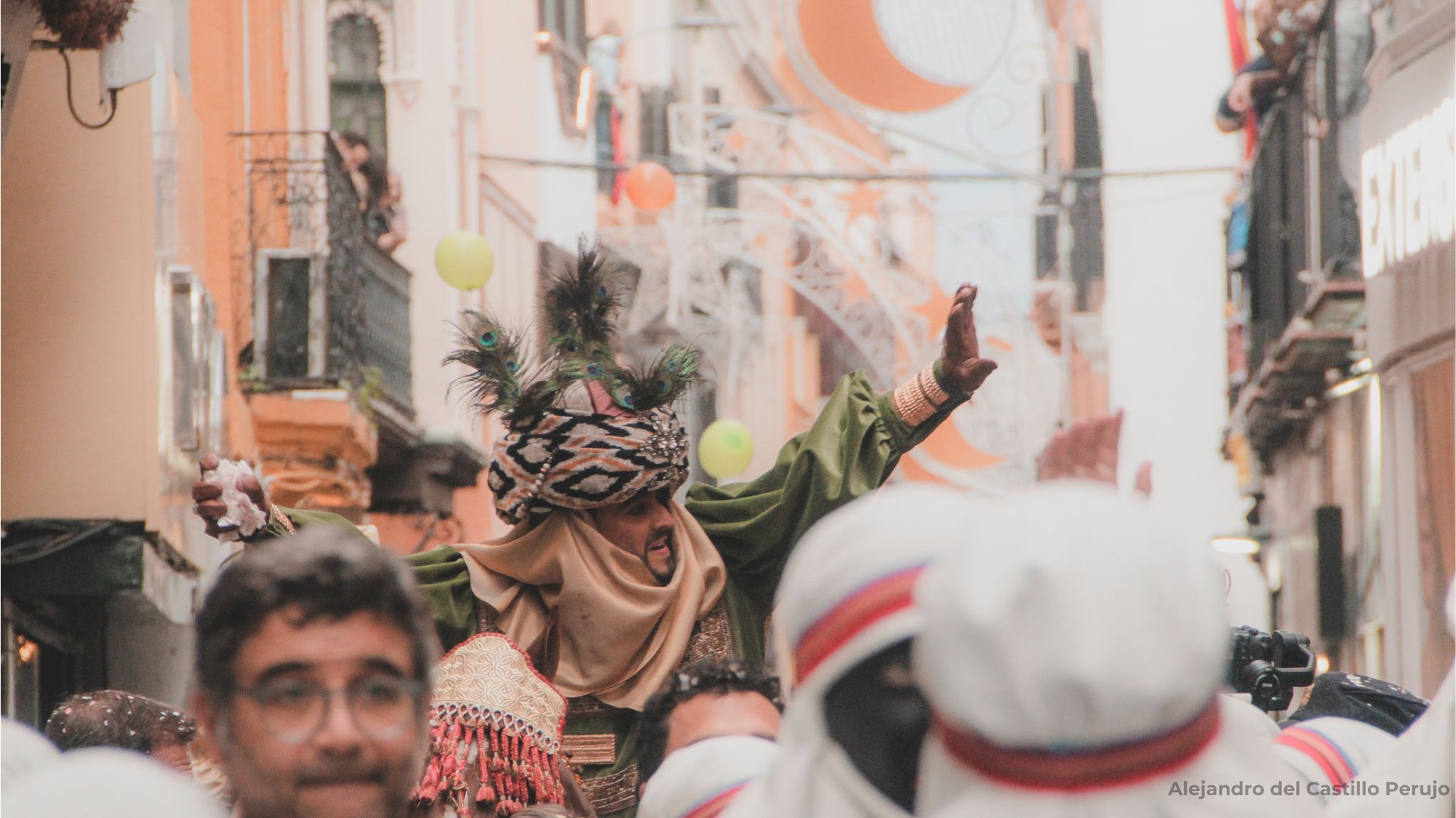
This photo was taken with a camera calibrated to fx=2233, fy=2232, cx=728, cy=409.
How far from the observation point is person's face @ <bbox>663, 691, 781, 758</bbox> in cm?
276

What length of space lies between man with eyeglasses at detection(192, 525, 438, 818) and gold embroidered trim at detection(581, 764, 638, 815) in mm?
1881

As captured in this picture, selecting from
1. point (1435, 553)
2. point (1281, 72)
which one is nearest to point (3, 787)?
point (1435, 553)

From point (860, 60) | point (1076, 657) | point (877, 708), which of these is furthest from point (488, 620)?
point (860, 60)

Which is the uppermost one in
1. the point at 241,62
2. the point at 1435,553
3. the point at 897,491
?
the point at 241,62

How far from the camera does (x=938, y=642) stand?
171 cm

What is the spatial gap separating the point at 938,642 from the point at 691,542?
2.55m

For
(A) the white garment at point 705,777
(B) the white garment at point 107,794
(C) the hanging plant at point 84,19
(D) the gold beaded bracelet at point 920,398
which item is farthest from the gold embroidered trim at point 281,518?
(C) the hanging plant at point 84,19

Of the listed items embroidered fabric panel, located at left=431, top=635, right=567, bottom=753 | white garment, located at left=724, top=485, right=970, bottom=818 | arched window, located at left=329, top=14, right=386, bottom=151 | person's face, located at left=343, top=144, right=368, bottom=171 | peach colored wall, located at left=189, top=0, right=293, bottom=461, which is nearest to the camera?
white garment, located at left=724, top=485, right=970, bottom=818

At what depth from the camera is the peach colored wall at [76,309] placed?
9.38m

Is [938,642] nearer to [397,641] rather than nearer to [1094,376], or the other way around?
[397,641]

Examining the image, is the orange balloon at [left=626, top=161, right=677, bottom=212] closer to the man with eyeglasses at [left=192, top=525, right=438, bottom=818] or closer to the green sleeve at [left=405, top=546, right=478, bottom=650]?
the green sleeve at [left=405, top=546, right=478, bottom=650]

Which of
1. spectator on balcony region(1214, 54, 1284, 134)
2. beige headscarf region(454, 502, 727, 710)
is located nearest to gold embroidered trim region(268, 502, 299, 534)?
beige headscarf region(454, 502, 727, 710)

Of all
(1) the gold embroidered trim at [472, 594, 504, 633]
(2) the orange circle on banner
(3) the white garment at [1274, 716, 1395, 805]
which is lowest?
(3) the white garment at [1274, 716, 1395, 805]

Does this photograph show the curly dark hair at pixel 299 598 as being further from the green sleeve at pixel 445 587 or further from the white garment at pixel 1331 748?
the green sleeve at pixel 445 587
